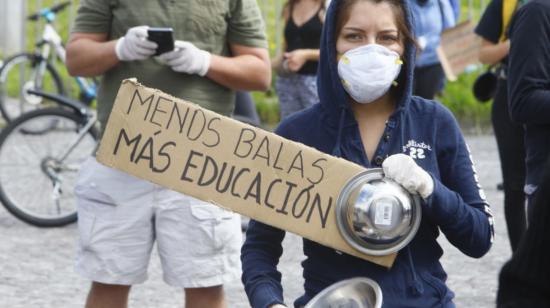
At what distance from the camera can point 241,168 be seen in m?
3.35

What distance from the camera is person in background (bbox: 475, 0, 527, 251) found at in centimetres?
596

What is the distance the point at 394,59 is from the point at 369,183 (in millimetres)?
389

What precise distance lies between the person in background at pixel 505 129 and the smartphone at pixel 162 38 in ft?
6.13

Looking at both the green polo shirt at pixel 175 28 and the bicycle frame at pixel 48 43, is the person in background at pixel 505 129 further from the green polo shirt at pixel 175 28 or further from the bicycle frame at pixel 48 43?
the bicycle frame at pixel 48 43

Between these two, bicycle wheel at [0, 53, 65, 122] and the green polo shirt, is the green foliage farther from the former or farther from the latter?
the green polo shirt

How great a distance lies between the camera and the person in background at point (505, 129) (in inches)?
235

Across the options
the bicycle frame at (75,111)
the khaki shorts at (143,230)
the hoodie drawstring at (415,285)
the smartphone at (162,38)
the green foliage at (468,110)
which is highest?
the smartphone at (162,38)

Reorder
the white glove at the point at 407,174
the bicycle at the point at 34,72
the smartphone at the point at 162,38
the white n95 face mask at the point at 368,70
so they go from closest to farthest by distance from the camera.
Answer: the white glove at the point at 407,174 → the white n95 face mask at the point at 368,70 → the smartphone at the point at 162,38 → the bicycle at the point at 34,72

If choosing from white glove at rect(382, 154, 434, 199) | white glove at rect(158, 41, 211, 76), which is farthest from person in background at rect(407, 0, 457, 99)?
white glove at rect(382, 154, 434, 199)

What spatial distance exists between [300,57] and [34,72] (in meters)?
5.38

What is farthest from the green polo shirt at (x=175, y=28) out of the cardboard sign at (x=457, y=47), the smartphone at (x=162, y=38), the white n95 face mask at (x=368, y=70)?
the cardboard sign at (x=457, y=47)

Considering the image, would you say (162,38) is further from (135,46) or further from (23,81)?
(23,81)

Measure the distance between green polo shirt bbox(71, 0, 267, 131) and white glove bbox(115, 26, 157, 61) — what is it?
0.09 metres

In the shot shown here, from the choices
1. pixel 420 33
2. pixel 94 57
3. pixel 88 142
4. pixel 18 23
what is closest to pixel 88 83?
pixel 18 23
